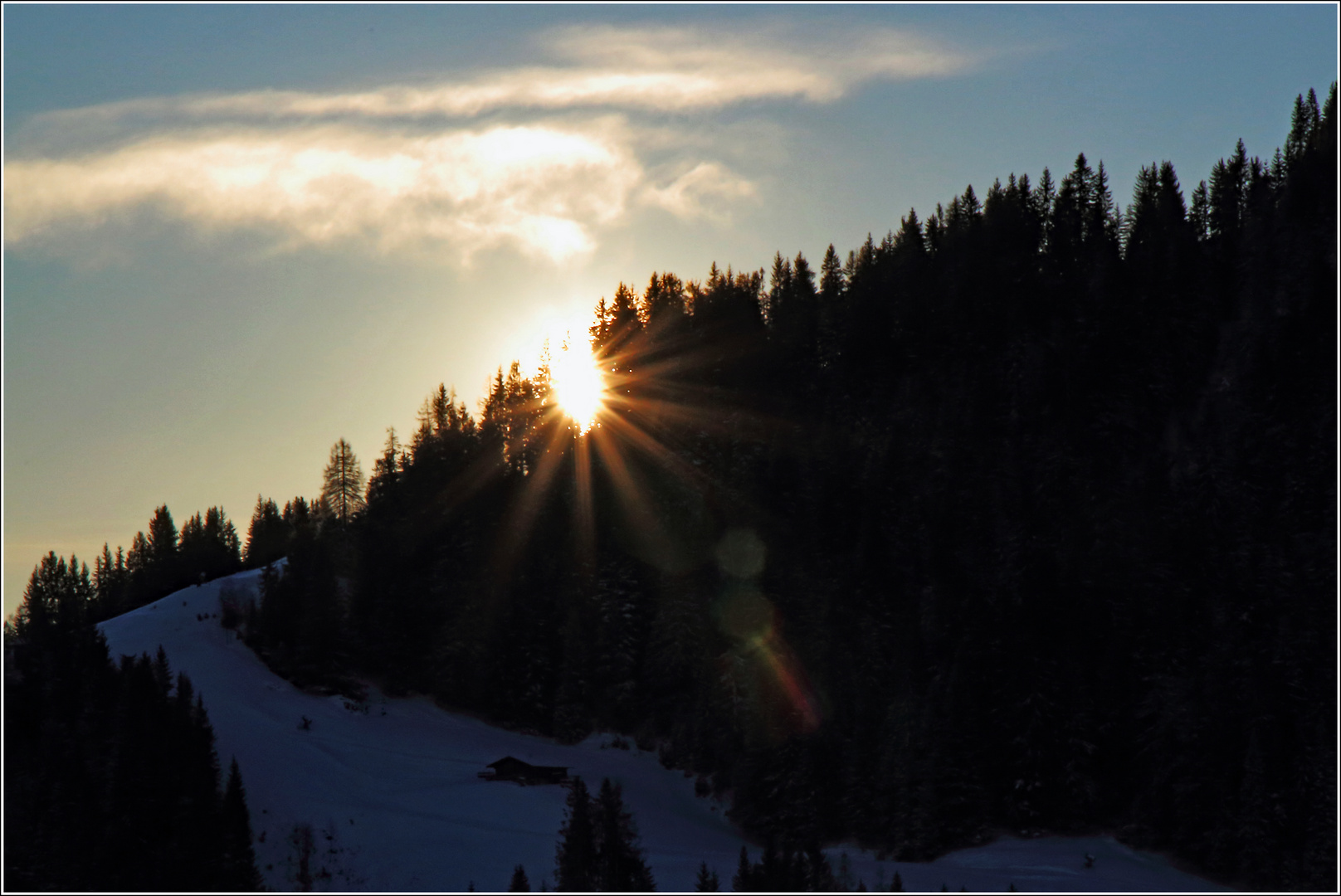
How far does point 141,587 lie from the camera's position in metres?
114

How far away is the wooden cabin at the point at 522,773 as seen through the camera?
77625 mm

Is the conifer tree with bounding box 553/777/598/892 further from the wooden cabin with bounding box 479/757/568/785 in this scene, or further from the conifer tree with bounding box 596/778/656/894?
the wooden cabin with bounding box 479/757/568/785

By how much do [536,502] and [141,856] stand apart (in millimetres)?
49890

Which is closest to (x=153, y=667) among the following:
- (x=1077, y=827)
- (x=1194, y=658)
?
(x=1077, y=827)

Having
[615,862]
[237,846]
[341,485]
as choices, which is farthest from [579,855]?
[341,485]

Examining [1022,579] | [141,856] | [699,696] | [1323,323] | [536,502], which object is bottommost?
[141,856]

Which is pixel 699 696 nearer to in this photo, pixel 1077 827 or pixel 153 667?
pixel 1077 827

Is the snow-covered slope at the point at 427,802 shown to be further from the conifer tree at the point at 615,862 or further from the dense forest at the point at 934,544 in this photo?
the conifer tree at the point at 615,862

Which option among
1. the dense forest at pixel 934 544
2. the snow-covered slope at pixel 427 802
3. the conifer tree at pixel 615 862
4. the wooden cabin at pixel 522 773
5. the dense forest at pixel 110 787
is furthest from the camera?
the wooden cabin at pixel 522 773

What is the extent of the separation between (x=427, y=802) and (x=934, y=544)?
39.3 m

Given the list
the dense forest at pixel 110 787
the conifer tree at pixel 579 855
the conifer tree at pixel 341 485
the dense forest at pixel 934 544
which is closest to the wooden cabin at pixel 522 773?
the dense forest at pixel 934 544

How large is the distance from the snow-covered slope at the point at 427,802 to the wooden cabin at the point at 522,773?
100 cm

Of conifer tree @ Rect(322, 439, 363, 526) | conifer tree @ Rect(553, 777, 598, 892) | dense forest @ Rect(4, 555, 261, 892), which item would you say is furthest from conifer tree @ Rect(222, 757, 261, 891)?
conifer tree @ Rect(322, 439, 363, 526)

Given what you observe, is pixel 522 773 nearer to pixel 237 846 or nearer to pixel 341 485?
pixel 237 846
